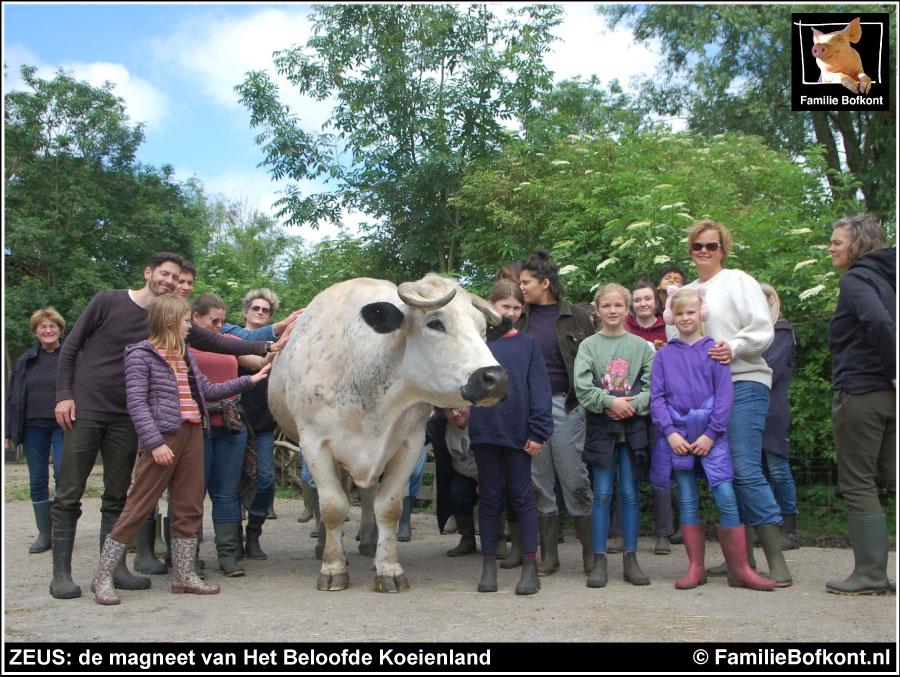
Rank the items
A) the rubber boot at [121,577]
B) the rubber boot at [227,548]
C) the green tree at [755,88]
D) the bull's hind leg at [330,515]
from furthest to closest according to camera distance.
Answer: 1. the green tree at [755,88]
2. the rubber boot at [227,548]
3. the bull's hind leg at [330,515]
4. the rubber boot at [121,577]

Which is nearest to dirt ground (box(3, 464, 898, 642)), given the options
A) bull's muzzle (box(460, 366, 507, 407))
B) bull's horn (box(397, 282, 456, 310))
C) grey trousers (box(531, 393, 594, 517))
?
grey trousers (box(531, 393, 594, 517))

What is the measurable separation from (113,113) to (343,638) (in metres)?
21.2

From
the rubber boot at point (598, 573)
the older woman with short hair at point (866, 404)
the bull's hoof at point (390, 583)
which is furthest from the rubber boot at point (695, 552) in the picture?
the bull's hoof at point (390, 583)

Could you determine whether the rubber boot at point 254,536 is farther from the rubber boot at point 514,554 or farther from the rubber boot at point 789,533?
the rubber boot at point 789,533

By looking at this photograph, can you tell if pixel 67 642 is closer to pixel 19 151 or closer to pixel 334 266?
pixel 334 266

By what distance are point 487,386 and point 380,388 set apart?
986 mm

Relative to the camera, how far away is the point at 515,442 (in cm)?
510

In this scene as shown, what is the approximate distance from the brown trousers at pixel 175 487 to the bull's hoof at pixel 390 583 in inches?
47.3

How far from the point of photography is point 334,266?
15.9m

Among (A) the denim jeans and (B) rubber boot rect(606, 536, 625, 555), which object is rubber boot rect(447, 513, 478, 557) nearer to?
(B) rubber boot rect(606, 536, 625, 555)

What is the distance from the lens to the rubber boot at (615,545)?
6.52 m

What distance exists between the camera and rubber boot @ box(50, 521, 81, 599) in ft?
16.4

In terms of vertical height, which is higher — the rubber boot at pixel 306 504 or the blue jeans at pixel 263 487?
the blue jeans at pixel 263 487
